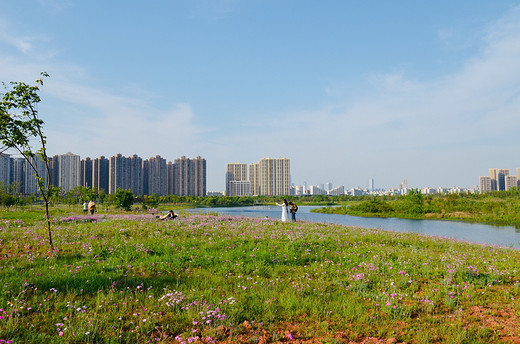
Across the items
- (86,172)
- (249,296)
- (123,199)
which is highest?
(86,172)

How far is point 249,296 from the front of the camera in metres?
7.01

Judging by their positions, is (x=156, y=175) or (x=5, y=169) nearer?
(x=5, y=169)

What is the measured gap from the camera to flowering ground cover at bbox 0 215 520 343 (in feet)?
18.2

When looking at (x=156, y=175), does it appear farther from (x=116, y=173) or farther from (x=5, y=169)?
(x=5, y=169)

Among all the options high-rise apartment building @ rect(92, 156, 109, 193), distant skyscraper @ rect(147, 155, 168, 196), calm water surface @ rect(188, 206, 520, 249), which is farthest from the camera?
distant skyscraper @ rect(147, 155, 168, 196)

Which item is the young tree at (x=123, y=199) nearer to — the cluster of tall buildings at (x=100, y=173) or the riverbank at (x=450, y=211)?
the riverbank at (x=450, y=211)

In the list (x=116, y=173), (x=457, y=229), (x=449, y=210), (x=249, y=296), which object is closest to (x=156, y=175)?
(x=116, y=173)

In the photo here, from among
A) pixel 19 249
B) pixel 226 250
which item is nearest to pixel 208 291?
pixel 226 250

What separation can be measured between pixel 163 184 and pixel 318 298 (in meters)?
198

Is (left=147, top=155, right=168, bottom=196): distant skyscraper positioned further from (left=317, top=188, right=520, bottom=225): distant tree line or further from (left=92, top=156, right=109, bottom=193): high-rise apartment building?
(left=317, top=188, right=520, bottom=225): distant tree line

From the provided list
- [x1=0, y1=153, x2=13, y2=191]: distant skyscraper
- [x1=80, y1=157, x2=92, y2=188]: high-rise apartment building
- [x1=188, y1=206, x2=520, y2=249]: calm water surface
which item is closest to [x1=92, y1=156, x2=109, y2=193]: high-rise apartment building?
[x1=80, y1=157, x2=92, y2=188]: high-rise apartment building

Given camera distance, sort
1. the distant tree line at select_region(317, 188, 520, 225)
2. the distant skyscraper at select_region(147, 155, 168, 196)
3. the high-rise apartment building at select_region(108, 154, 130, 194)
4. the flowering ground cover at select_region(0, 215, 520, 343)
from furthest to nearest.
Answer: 1. the distant skyscraper at select_region(147, 155, 168, 196)
2. the high-rise apartment building at select_region(108, 154, 130, 194)
3. the distant tree line at select_region(317, 188, 520, 225)
4. the flowering ground cover at select_region(0, 215, 520, 343)

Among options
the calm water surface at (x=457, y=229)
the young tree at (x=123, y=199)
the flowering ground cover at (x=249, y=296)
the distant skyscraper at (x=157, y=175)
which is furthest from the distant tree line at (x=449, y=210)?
the distant skyscraper at (x=157, y=175)

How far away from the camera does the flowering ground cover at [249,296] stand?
18.2ft
